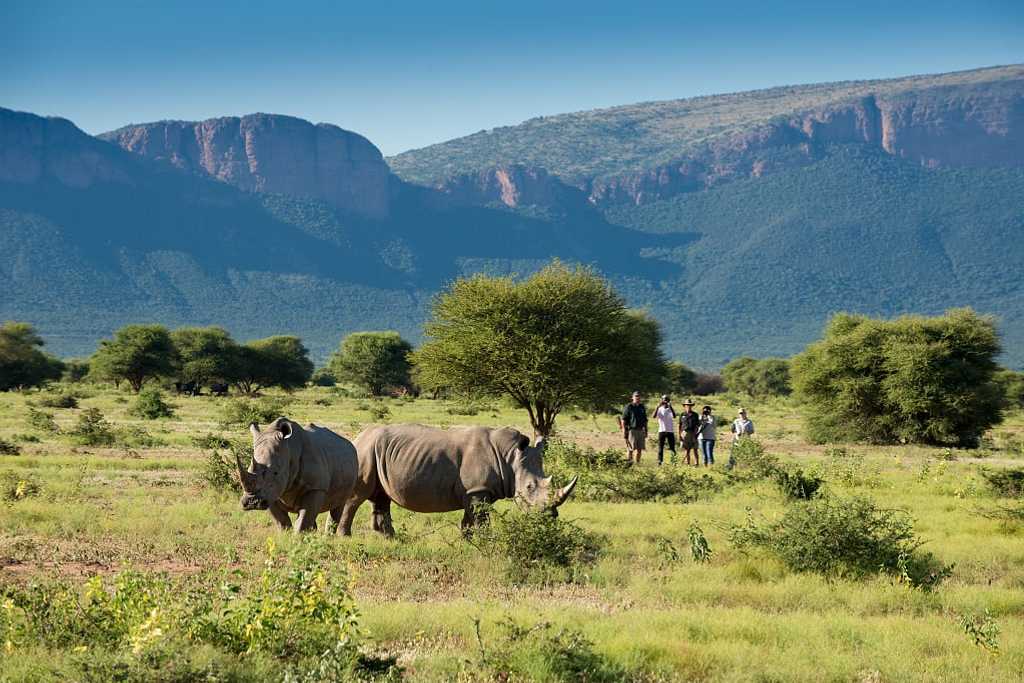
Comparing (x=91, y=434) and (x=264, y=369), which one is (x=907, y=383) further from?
(x=264, y=369)

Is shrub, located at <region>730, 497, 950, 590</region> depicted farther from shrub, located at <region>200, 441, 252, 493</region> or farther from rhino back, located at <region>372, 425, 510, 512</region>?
shrub, located at <region>200, 441, 252, 493</region>

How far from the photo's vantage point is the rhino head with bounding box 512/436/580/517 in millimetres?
14078

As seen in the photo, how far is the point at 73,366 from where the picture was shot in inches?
4045

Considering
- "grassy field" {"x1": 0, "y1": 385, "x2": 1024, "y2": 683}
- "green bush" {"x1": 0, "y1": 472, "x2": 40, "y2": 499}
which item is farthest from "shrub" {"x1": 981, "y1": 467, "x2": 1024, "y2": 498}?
"green bush" {"x1": 0, "y1": 472, "x2": 40, "y2": 499}

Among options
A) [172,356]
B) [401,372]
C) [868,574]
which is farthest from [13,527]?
[401,372]

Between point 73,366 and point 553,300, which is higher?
point 553,300

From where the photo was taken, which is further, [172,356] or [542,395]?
[172,356]

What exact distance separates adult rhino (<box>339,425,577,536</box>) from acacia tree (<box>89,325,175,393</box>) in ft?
202

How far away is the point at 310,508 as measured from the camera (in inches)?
551

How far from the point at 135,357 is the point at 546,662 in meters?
68.9

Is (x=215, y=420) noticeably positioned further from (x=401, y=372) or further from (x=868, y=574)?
(x=401, y=372)

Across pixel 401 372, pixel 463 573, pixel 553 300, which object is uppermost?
pixel 553 300

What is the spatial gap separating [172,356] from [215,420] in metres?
35.4

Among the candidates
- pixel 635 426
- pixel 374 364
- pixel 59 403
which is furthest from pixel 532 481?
pixel 374 364
